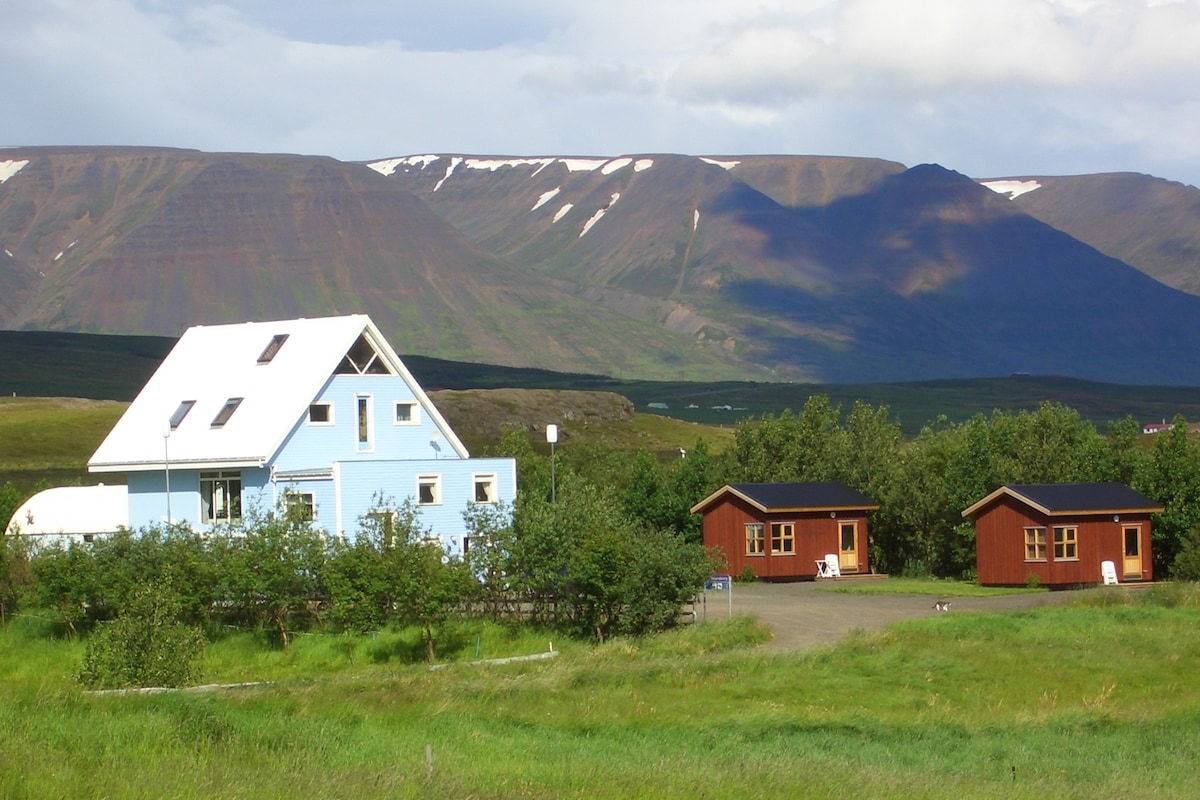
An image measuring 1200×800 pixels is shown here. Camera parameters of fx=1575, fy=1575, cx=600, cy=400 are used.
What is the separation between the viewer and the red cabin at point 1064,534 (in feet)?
169

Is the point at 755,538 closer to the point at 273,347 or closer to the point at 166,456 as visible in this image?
the point at 273,347

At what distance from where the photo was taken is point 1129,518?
5247 cm

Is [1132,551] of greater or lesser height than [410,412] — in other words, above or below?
below

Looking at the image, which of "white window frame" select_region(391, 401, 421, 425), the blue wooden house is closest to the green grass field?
the blue wooden house

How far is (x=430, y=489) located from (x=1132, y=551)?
23623mm

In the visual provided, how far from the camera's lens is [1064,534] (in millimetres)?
51719

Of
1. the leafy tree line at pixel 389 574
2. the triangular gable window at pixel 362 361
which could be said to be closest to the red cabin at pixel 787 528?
the leafy tree line at pixel 389 574

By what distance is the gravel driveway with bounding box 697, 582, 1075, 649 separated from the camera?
38.0 meters

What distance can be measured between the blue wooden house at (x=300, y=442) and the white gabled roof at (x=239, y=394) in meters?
0.05

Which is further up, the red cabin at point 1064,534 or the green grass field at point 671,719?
the red cabin at point 1064,534

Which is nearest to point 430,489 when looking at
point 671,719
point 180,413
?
point 180,413

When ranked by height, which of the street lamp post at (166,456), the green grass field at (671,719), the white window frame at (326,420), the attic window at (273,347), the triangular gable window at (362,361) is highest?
the attic window at (273,347)

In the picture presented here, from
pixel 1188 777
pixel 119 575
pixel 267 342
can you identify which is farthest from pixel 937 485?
pixel 1188 777

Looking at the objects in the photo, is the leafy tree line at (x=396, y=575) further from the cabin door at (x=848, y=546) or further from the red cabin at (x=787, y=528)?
the cabin door at (x=848, y=546)
